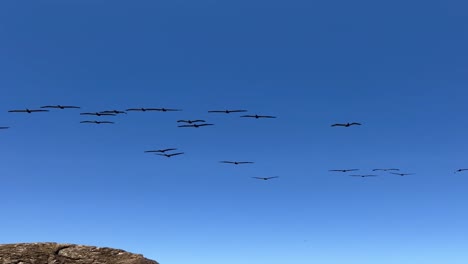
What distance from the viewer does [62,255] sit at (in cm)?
2483

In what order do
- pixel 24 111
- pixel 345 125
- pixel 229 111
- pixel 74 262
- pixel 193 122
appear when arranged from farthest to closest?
pixel 345 125
pixel 193 122
pixel 229 111
pixel 24 111
pixel 74 262

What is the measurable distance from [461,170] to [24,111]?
126 feet

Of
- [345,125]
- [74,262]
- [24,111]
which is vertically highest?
[345,125]

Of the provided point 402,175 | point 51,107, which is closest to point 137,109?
point 51,107

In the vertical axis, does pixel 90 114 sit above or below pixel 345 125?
below

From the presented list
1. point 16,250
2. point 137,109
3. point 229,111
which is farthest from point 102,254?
point 229,111

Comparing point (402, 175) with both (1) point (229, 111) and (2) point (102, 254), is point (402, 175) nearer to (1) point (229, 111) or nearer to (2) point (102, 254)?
(1) point (229, 111)

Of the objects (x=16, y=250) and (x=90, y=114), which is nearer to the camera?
(x=16, y=250)

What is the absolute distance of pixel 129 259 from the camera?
25.2m

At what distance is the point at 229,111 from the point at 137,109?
6.51 meters

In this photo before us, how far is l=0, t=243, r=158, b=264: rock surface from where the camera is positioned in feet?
79.2

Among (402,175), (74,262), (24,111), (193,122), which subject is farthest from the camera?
(402,175)

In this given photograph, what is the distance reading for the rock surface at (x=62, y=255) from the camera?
24.1 metres

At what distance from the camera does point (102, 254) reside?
2536 cm
